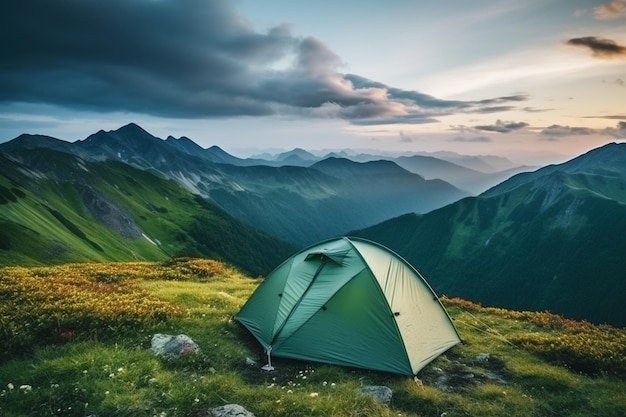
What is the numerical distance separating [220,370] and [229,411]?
307 centimetres

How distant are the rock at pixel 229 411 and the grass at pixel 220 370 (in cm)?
44

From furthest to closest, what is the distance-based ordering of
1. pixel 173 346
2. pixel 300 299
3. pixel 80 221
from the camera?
pixel 80 221 < pixel 300 299 < pixel 173 346

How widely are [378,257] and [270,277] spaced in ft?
16.7

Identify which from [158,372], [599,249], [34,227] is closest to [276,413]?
[158,372]

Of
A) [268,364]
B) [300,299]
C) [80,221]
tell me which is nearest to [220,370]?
[268,364]

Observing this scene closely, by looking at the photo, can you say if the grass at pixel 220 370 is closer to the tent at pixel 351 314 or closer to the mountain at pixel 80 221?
the tent at pixel 351 314

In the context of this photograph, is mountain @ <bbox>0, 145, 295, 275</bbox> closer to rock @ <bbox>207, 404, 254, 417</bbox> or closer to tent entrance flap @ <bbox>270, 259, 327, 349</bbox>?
tent entrance flap @ <bbox>270, 259, 327, 349</bbox>

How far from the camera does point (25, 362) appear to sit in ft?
37.9

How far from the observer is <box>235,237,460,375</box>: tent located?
45.1 feet

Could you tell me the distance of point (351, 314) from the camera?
14445 millimetres

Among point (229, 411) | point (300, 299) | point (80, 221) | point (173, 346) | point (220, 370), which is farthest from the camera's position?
point (80, 221)

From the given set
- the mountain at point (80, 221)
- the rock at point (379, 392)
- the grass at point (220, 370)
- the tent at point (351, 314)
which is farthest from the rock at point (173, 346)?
the mountain at point (80, 221)

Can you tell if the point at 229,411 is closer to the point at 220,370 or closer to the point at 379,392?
the point at 220,370

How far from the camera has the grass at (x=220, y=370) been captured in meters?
9.99
